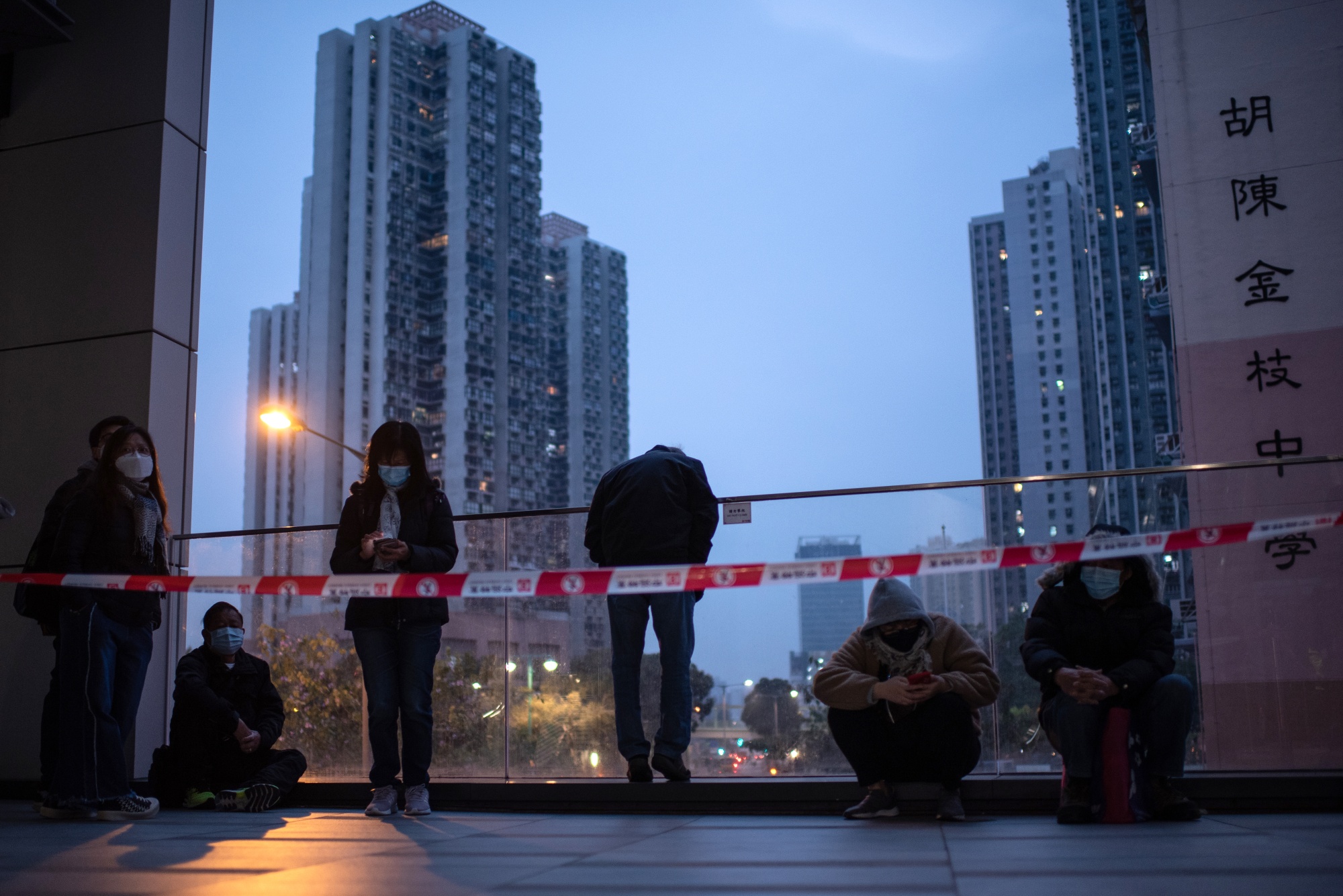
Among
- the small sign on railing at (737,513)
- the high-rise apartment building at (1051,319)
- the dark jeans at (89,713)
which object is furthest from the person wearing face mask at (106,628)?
the high-rise apartment building at (1051,319)

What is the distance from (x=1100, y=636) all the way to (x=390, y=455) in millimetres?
2850

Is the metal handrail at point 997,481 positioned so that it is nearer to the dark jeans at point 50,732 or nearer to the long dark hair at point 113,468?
the long dark hair at point 113,468

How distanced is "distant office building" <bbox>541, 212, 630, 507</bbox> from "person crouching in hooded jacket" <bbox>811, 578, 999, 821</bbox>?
290 feet

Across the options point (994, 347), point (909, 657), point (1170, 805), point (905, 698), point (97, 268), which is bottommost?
point (1170, 805)

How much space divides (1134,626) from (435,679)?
3201 millimetres

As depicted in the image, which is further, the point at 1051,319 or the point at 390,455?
the point at 1051,319

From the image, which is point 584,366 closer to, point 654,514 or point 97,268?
point 97,268

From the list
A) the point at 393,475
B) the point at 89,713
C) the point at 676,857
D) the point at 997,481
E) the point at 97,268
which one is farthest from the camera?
the point at 97,268

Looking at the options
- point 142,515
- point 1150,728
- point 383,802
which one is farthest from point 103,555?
point 1150,728

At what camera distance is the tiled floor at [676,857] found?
7.98 ft

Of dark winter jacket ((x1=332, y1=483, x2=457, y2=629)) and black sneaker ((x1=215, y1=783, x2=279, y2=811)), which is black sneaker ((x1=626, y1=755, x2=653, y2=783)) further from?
black sneaker ((x1=215, y1=783, x2=279, y2=811))

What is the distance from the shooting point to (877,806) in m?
4.10

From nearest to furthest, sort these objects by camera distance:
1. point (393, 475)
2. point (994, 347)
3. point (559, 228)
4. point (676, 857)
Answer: point (676, 857), point (393, 475), point (994, 347), point (559, 228)

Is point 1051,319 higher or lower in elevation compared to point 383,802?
higher
